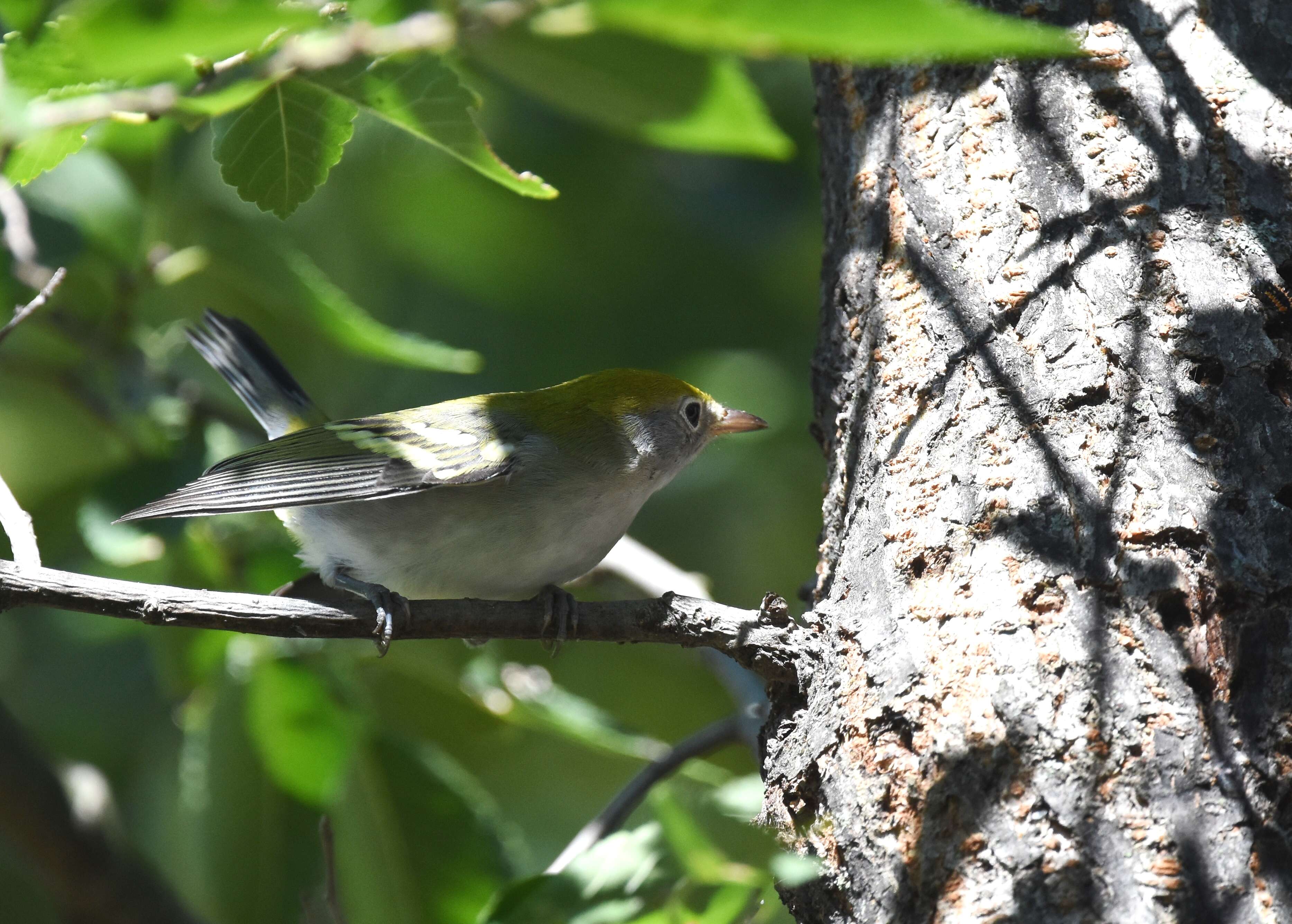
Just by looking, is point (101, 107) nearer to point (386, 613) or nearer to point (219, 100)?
point (219, 100)

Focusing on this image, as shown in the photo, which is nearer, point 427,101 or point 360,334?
Result: point 427,101

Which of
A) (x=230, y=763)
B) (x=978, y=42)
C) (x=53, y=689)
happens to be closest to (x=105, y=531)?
(x=230, y=763)

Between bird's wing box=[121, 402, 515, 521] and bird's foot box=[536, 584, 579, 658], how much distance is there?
400 millimetres

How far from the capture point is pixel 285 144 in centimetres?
170

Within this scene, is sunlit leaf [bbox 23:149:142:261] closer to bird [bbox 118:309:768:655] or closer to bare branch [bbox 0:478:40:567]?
bird [bbox 118:309:768:655]

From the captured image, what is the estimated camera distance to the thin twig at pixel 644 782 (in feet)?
8.94

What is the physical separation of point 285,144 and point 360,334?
67.0 inches

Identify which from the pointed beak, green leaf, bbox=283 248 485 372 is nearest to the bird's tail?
green leaf, bbox=283 248 485 372

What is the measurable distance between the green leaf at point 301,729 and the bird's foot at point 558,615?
37.0 inches

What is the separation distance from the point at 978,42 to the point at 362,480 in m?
2.66

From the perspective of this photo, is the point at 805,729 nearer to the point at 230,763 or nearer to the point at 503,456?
the point at 503,456

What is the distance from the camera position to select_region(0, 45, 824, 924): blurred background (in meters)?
3.46

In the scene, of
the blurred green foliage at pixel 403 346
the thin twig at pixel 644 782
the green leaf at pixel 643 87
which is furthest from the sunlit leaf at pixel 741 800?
the green leaf at pixel 643 87

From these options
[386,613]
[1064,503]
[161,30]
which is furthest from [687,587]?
[161,30]
